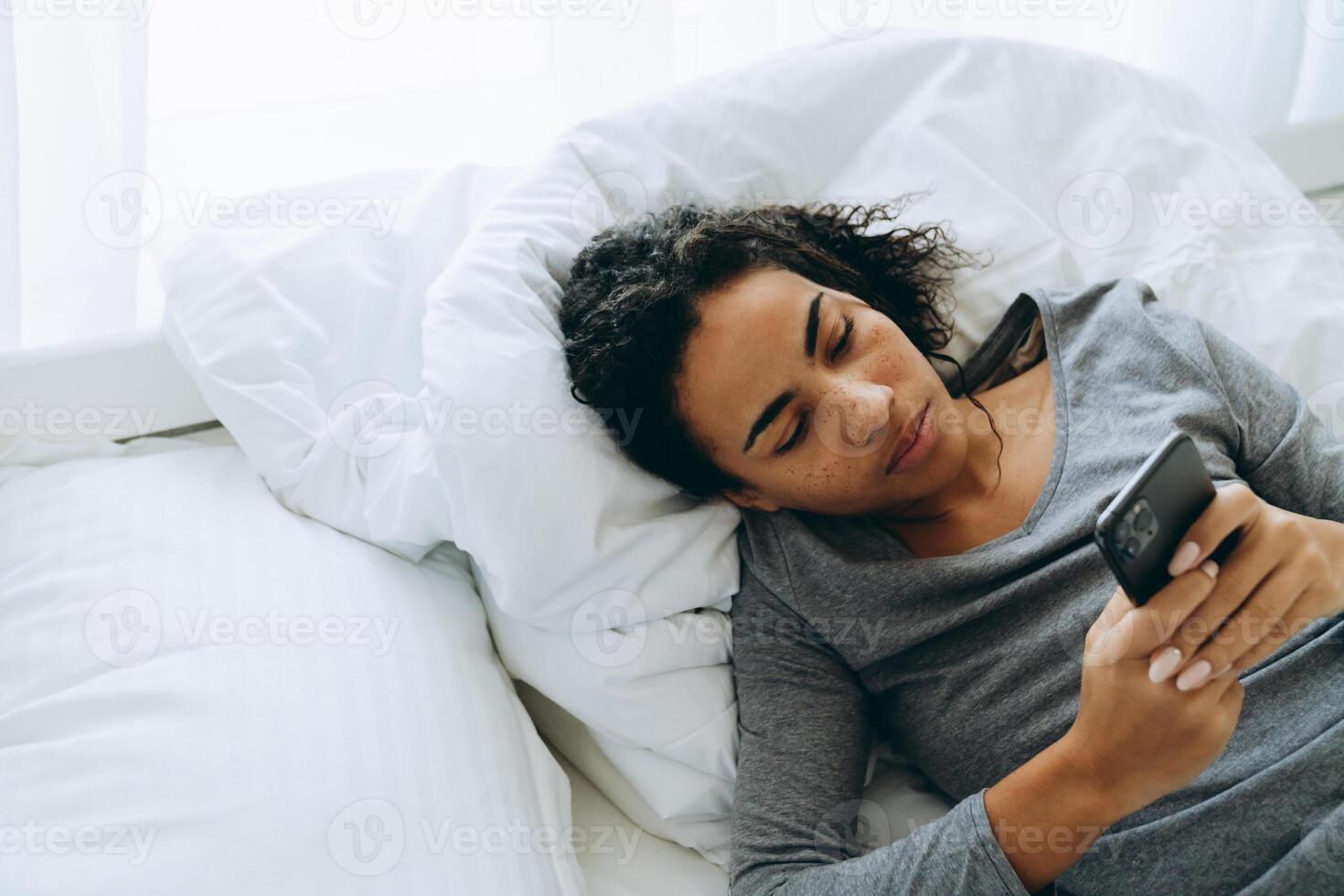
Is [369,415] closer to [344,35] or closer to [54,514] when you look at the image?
[54,514]

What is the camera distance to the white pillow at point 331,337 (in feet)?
3.84

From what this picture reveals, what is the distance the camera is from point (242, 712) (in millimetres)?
973

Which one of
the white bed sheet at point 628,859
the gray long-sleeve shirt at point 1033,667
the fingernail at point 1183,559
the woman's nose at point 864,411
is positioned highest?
the fingernail at point 1183,559

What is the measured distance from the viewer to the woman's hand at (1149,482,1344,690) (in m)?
0.78

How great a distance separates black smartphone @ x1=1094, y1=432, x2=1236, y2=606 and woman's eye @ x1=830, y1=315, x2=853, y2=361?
0.39 metres

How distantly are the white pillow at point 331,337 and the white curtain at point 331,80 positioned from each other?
0.13 meters

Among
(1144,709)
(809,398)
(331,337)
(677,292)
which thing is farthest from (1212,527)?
(331,337)

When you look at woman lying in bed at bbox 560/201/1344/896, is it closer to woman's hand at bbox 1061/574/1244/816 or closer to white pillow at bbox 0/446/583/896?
woman's hand at bbox 1061/574/1244/816

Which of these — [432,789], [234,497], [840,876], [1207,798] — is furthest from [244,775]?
[1207,798]

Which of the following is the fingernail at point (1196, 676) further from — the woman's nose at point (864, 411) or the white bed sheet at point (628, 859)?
the white bed sheet at point (628, 859)

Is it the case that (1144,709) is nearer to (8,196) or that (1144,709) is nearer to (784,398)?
(784,398)

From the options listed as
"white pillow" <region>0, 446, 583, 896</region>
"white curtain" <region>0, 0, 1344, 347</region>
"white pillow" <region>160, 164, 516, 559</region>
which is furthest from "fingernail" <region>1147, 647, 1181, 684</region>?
"white curtain" <region>0, 0, 1344, 347</region>

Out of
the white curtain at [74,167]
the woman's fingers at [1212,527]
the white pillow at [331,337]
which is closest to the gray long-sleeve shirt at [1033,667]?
the woman's fingers at [1212,527]

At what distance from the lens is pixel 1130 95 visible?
1.44m
